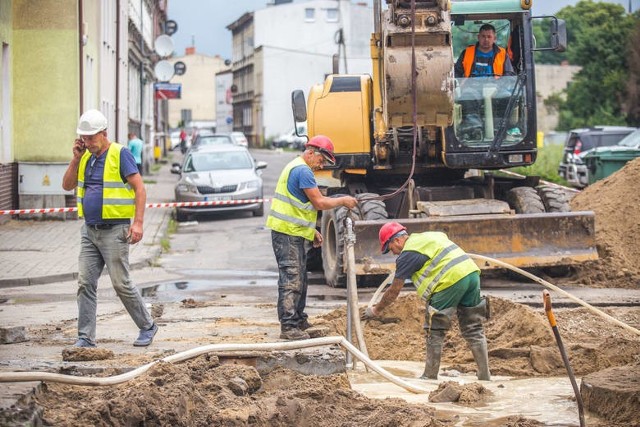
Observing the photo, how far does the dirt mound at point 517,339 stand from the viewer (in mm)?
9500

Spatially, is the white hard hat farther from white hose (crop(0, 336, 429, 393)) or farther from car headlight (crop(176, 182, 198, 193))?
car headlight (crop(176, 182, 198, 193))

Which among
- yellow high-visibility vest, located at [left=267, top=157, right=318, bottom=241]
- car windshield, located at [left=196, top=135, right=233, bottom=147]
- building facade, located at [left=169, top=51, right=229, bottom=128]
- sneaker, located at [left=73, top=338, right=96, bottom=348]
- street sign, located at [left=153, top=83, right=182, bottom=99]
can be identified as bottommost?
sneaker, located at [left=73, top=338, right=96, bottom=348]

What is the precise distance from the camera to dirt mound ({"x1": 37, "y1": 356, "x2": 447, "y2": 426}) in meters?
6.43

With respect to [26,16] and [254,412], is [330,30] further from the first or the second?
[254,412]

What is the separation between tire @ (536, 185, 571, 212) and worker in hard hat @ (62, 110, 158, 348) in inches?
268

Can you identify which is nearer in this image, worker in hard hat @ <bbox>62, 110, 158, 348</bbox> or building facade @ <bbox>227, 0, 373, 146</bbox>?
worker in hard hat @ <bbox>62, 110, 158, 348</bbox>

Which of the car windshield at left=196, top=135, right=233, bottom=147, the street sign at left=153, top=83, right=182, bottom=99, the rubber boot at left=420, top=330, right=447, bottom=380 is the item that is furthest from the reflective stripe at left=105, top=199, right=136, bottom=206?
the car windshield at left=196, top=135, right=233, bottom=147

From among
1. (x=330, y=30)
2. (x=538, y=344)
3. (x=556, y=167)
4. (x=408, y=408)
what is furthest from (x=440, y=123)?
(x=330, y=30)

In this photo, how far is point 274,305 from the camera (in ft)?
41.9

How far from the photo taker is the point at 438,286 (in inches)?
356

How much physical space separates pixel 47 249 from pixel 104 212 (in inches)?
374

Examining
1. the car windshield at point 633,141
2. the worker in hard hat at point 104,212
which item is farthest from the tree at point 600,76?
the worker in hard hat at point 104,212

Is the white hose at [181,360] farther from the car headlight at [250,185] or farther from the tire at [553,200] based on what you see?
the car headlight at [250,185]

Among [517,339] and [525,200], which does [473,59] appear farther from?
[517,339]
